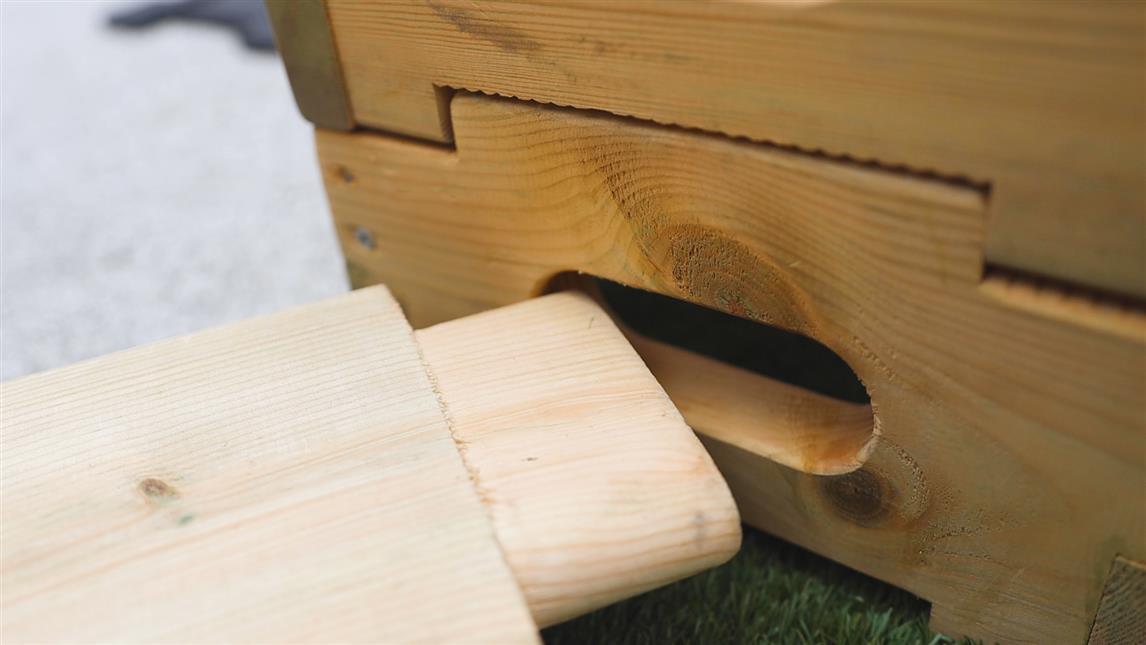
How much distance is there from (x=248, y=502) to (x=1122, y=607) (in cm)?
48

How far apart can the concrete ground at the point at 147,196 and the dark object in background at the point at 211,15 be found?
0.13 ft

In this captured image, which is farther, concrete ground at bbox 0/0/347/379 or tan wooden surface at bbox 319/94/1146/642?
concrete ground at bbox 0/0/347/379

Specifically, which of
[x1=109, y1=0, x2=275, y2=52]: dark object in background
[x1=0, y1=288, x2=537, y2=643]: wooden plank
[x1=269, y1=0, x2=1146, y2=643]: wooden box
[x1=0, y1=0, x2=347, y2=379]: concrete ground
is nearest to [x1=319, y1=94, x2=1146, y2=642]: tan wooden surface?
[x1=269, y1=0, x2=1146, y2=643]: wooden box

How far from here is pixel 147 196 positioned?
138 cm

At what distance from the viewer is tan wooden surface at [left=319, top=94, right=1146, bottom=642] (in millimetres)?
479

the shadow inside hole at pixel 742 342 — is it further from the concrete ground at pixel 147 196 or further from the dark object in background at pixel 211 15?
the dark object in background at pixel 211 15

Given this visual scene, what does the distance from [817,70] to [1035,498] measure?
0.87 feet

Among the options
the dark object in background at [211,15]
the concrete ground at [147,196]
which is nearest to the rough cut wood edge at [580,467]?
the concrete ground at [147,196]

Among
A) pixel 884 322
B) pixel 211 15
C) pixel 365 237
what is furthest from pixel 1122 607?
pixel 211 15

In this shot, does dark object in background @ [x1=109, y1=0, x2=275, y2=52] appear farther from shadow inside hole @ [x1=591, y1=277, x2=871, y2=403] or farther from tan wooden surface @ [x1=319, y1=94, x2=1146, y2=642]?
tan wooden surface @ [x1=319, y1=94, x2=1146, y2=642]

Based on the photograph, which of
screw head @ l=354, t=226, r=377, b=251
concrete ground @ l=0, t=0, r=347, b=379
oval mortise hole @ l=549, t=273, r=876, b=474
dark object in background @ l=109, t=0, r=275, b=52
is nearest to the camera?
oval mortise hole @ l=549, t=273, r=876, b=474

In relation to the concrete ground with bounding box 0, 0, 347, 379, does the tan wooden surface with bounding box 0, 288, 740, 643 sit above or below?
above

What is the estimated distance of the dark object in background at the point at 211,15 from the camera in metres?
1.98

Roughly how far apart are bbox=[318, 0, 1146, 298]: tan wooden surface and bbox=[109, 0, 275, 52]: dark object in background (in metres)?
1.53
